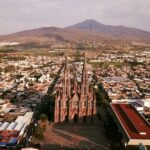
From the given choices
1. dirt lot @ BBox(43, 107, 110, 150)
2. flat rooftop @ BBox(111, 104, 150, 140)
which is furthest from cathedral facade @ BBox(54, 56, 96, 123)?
flat rooftop @ BBox(111, 104, 150, 140)

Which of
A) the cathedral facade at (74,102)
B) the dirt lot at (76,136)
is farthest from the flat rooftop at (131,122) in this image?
Answer: the cathedral facade at (74,102)

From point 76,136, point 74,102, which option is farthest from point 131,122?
point 74,102

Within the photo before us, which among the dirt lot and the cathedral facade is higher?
the cathedral facade

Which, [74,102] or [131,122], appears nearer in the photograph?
Result: [131,122]

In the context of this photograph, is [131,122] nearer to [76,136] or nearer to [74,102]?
[76,136]

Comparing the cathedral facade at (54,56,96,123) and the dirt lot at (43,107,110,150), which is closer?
the dirt lot at (43,107,110,150)

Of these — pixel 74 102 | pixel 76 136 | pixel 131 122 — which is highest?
pixel 74 102

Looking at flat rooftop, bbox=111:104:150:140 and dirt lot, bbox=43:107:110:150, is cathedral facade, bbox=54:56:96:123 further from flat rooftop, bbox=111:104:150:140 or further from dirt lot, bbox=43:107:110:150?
flat rooftop, bbox=111:104:150:140

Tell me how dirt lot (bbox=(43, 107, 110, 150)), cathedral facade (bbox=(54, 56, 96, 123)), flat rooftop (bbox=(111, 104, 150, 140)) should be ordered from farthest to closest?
cathedral facade (bbox=(54, 56, 96, 123))
dirt lot (bbox=(43, 107, 110, 150))
flat rooftop (bbox=(111, 104, 150, 140))

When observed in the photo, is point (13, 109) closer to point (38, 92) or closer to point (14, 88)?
point (38, 92)
